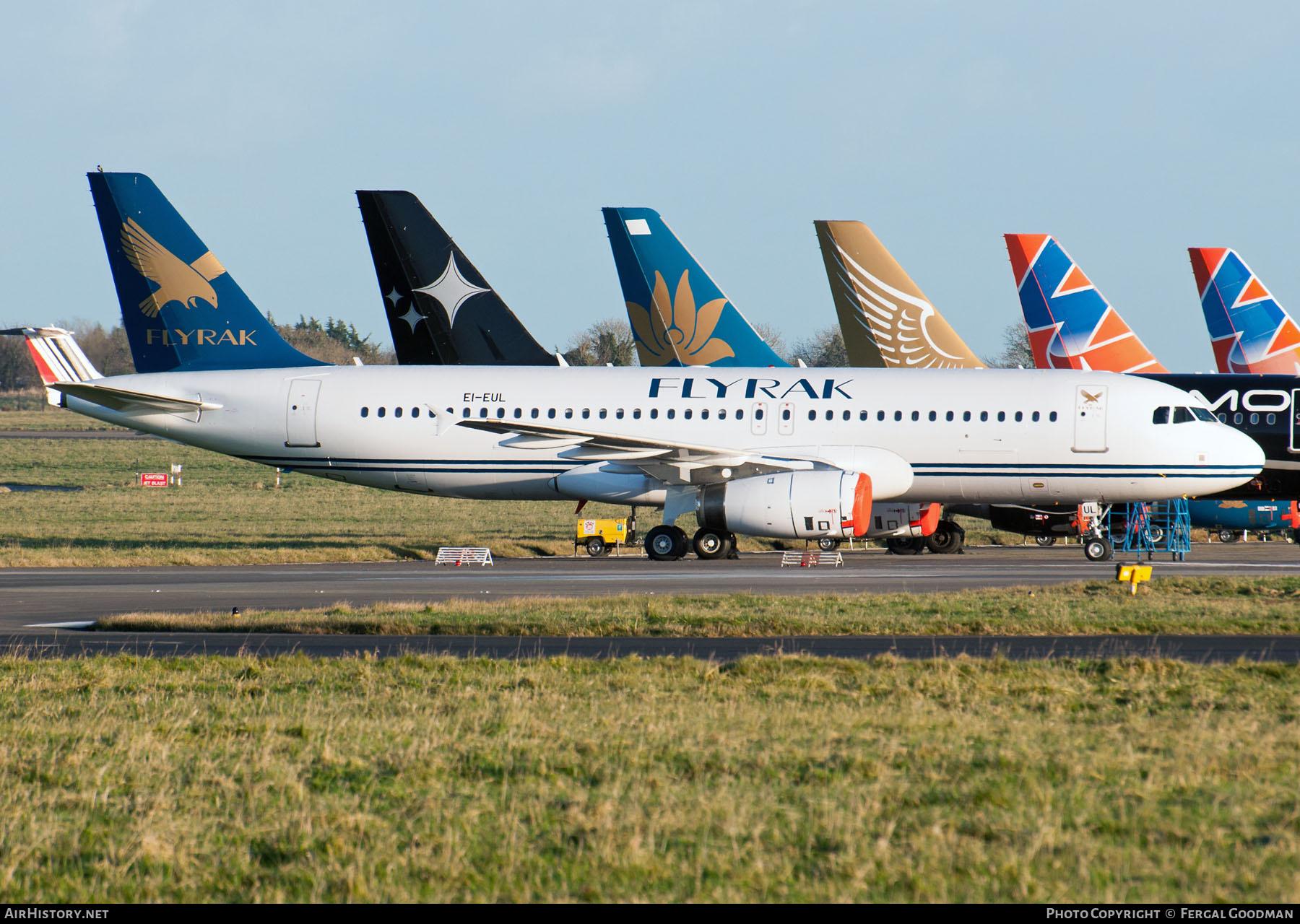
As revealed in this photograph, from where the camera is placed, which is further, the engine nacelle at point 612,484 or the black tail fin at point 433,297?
the black tail fin at point 433,297

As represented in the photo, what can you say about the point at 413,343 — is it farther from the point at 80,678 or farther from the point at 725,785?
the point at 725,785

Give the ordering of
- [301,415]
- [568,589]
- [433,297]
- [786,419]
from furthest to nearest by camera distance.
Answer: [433,297] → [301,415] → [786,419] → [568,589]

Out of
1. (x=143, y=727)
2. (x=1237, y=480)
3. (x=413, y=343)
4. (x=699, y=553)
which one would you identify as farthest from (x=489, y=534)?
(x=143, y=727)

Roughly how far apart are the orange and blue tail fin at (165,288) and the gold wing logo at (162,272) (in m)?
0.02

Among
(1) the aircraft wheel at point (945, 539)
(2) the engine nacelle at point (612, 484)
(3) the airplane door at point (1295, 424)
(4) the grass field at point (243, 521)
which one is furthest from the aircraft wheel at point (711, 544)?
(3) the airplane door at point (1295, 424)

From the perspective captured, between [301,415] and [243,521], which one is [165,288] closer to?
[301,415]

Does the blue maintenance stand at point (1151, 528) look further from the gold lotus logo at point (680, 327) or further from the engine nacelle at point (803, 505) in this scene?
the gold lotus logo at point (680, 327)

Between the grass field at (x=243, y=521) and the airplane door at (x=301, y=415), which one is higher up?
the airplane door at (x=301, y=415)

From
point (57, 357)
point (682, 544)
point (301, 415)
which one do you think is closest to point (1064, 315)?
point (682, 544)

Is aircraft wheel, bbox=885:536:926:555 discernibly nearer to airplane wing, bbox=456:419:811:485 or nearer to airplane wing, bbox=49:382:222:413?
airplane wing, bbox=456:419:811:485

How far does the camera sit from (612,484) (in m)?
33.7

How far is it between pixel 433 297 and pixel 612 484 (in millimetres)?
9104

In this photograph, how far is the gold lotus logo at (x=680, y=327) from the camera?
42.3 meters

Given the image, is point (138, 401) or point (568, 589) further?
point (138, 401)
